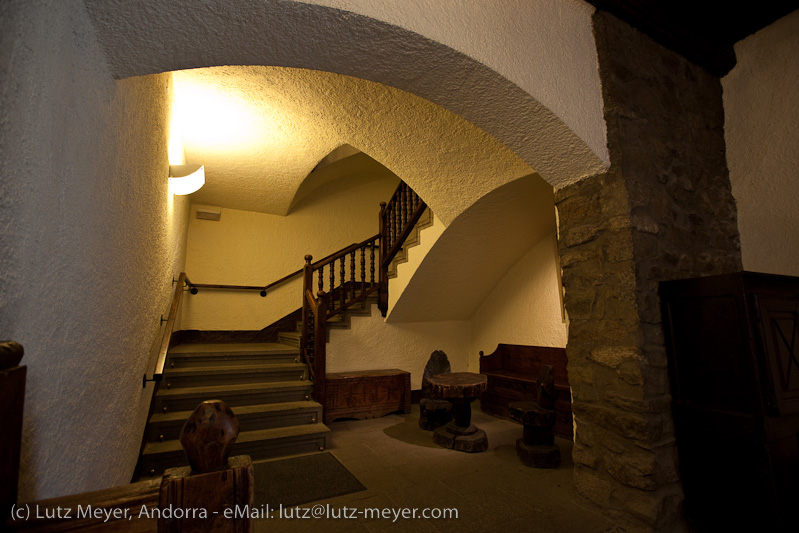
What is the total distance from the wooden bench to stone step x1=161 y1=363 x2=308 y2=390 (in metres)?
2.08

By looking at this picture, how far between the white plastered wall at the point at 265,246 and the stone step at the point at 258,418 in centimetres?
225

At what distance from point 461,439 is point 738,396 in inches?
73.5

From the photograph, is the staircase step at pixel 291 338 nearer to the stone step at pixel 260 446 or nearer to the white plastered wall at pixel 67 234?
the stone step at pixel 260 446

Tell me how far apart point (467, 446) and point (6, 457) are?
2.90 meters

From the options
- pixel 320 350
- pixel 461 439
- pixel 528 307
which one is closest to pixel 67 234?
pixel 320 350

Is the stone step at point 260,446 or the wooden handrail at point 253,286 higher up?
the wooden handrail at point 253,286

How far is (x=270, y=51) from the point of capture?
1.45 meters

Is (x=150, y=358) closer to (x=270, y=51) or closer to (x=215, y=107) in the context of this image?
(x=215, y=107)

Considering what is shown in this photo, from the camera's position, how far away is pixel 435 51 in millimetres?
1551

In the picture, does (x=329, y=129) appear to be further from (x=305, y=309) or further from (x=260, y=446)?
(x=260, y=446)

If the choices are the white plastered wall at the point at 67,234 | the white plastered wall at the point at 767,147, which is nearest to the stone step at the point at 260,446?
the white plastered wall at the point at 67,234

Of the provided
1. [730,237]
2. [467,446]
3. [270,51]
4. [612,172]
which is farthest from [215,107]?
[730,237]

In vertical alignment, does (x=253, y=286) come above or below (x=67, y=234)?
above

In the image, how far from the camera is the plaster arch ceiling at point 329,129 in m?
2.61
